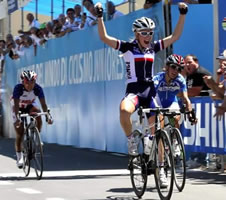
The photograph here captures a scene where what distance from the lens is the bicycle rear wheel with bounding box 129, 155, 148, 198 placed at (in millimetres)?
7734

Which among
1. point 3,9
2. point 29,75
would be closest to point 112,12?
point 29,75

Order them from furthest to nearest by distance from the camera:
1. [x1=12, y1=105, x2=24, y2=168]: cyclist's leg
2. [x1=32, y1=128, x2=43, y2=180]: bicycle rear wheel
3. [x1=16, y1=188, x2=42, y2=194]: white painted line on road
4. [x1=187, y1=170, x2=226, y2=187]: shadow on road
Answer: [x1=12, y1=105, x2=24, y2=168]: cyclist's leg → [x1=32, y1=128, x2=43, y2=180]: bicycle rear wheel → [x1=187, y1=170, x2=226, y2=187]: shadow on road → [x1=16, y1=188, x2=42, y2=194]: white painted line on road

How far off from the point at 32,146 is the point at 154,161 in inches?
133

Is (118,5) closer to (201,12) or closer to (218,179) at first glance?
(201,12)

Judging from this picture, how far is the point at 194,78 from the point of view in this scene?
11398 millimetres

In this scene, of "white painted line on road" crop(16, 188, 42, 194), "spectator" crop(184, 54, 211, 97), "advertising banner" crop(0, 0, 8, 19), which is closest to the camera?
"white painted line on road" crop(16, 188, 42, 194)

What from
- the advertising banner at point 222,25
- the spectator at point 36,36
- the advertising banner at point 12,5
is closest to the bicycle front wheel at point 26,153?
the advertising banner at point 222,25

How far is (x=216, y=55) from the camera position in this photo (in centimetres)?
1114

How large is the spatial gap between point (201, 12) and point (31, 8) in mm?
10249

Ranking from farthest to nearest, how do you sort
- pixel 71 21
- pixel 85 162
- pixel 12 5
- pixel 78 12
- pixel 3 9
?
pixel 3 9, pixel 12 5, pixel 78 12, pixel 71 21, pixel 85 162

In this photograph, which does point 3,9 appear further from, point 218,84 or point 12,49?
point 218,84

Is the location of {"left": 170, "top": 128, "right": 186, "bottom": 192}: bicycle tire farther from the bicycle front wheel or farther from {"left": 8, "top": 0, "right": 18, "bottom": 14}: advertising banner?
{"left": 8, "top": 0, "right": 18, "bottom": 14}: advertising banner

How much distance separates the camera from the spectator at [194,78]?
1130cm

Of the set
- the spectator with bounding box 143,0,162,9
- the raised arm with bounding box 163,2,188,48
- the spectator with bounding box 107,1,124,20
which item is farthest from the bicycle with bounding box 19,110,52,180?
the spectator with bounding box 107,1,124,20
